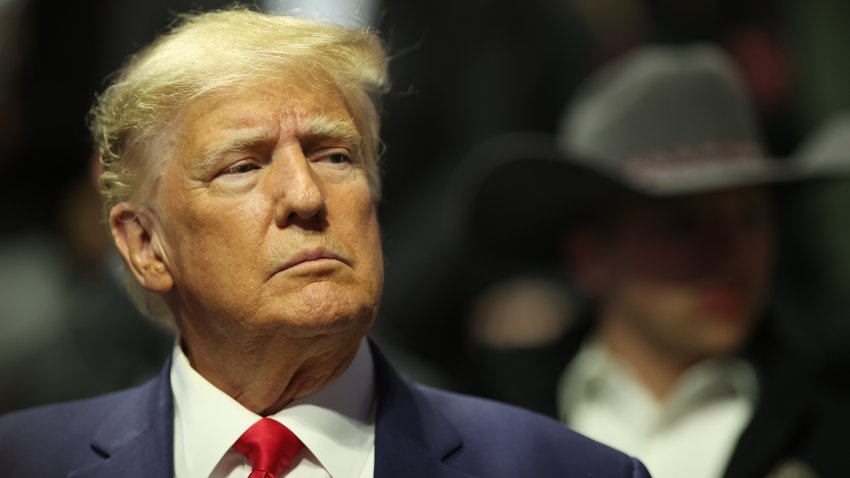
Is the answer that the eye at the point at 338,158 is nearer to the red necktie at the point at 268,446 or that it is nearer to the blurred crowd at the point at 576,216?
the blurred crowd at the point at 576,216

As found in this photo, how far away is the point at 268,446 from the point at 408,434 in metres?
0.20

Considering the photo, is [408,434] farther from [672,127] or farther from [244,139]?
[672,127]

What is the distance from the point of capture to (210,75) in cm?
183

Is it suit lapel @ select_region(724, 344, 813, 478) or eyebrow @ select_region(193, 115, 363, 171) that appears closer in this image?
eyebrow @ select_region(193, 115, 363, 171)

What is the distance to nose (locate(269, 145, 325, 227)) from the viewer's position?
177cm

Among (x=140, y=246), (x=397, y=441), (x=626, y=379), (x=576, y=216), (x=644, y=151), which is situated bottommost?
(x=626, y=379)

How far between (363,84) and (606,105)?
4.58 feet

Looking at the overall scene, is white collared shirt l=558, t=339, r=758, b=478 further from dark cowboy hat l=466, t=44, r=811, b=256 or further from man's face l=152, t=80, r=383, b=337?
man's face l=152, t=80, r=383, b=337

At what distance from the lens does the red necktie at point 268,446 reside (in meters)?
1.81

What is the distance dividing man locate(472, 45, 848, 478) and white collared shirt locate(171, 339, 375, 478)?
1.00 m

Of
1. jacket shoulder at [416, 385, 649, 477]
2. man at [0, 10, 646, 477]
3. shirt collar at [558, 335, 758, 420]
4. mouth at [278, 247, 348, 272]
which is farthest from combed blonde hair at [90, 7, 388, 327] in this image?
shirt collar at [558, 335, 758, 420]

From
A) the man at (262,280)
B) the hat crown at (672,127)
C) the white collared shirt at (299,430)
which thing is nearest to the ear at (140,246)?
the man at (262,280)

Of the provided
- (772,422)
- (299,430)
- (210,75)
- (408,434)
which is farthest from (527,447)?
(772,422)

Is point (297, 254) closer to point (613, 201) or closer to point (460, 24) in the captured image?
point (613, 201)
